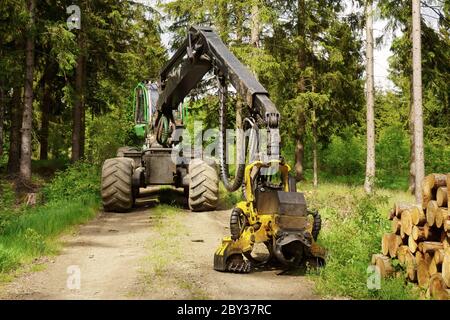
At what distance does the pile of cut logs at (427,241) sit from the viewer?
5586 mm

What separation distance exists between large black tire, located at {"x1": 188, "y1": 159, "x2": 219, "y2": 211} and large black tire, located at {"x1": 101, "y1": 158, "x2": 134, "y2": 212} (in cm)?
155

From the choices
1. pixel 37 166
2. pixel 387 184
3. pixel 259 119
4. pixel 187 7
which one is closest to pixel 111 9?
pixel 187 7

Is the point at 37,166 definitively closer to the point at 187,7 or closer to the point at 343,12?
the point at 187,7

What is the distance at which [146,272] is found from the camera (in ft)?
23.2

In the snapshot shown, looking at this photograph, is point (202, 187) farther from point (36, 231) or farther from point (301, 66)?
point (301, 66)

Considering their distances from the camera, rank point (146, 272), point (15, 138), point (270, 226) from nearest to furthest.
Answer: point (146, 272) → point (270, 226) → point (15, 138)

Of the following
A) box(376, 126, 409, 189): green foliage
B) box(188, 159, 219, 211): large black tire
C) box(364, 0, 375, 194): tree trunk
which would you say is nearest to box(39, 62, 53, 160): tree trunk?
box(188, 159, 219, 211): large black tire

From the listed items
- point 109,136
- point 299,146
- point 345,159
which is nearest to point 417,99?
point 299,146

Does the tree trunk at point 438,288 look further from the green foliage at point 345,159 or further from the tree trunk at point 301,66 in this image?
the green foliage at point 345,159

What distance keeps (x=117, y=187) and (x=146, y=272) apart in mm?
5821

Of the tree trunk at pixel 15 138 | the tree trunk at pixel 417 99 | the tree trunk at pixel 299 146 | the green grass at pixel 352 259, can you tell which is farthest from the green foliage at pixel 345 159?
the green grass at pixel 352 259

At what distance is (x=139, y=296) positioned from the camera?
233 inches

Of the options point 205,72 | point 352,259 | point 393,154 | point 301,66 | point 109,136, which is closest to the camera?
point 352,259

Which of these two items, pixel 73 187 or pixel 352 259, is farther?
pixel 73 187
